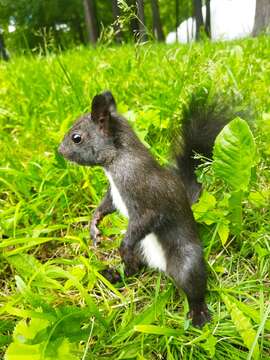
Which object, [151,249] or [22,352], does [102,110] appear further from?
[22,352]

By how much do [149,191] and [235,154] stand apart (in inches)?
10.2

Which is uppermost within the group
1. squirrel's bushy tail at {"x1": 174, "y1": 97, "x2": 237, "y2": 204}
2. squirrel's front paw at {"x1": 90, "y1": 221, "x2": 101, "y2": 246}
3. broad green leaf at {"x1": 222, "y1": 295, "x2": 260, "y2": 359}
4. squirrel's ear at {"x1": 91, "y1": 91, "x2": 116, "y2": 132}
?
squirrel's ear at {"x1": 91, "y1": 91, "x2": 116, "y2": 132}

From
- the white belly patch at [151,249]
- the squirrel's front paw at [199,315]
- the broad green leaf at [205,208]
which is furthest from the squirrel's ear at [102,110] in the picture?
the squirrel's front paw at [199,315]

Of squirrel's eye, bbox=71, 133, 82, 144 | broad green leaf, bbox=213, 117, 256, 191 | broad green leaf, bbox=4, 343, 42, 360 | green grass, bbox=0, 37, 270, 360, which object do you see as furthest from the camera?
squirrel's eye, bbox=71, 133, 82, 144

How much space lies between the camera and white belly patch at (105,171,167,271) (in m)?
1.21

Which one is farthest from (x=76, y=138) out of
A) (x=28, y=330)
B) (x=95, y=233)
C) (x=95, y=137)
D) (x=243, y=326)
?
(x=243, y=326)

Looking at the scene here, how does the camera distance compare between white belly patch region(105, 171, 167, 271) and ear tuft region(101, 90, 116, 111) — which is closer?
white belly patch region(105, 171, 167, 271)

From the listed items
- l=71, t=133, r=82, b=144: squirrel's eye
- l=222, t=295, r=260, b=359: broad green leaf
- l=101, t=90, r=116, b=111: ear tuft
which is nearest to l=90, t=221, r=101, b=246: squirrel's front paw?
l=71, t=133, r=82, b=144: squirrel's eye

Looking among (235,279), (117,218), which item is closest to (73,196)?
(117,218)

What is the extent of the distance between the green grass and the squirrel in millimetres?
57

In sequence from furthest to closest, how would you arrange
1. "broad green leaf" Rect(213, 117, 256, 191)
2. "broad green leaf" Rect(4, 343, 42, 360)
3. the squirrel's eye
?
the squirrel's eye < "broad green leaf" Rect(213, 117, 256, 191) < "broad green leaf" Rect(4, 343, 42, 360)

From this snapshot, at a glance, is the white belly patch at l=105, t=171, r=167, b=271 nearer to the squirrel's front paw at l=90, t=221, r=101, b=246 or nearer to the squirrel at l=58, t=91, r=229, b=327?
the squirrel at l=58, t=91, r=229, b=327

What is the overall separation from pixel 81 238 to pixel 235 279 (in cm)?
47

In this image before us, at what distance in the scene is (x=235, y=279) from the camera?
117 cm
